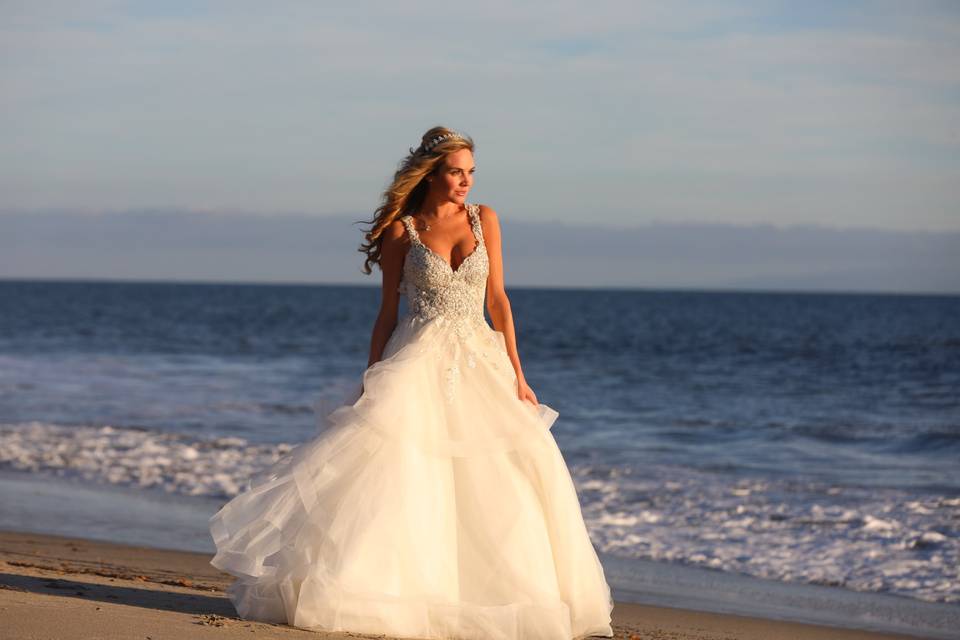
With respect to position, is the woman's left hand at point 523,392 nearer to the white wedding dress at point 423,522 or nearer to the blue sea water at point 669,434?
the white wedding dress at point 423,522

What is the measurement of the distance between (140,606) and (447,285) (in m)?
2.01

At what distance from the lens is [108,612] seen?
4.86 m

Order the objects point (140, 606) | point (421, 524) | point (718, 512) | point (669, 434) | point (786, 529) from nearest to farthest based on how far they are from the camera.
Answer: point (421, 524) < point (140, 606) < point (786, 529) < point (718, 512) < point (669, 434)

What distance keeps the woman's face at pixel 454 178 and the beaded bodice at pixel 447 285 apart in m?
0.21

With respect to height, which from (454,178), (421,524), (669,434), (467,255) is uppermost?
(454,178)

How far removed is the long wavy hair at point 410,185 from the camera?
5.28 m

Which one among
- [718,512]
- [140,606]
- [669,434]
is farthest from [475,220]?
[669,434]

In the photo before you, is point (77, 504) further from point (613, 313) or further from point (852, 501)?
point (613, 313)

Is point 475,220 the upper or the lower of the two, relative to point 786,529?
upper

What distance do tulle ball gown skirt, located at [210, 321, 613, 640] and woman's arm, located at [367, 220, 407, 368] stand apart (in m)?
0.27

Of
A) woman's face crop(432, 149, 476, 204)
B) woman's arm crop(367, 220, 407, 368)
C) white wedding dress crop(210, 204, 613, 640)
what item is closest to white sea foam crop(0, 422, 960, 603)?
white wedding dress crop(210, 204, 613, 640)

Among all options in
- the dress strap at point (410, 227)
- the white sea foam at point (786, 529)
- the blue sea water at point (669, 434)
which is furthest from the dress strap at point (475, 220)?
the white sea foam at point (786, 529)

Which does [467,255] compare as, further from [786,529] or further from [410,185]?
[786,529]

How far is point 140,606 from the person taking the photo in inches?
205
